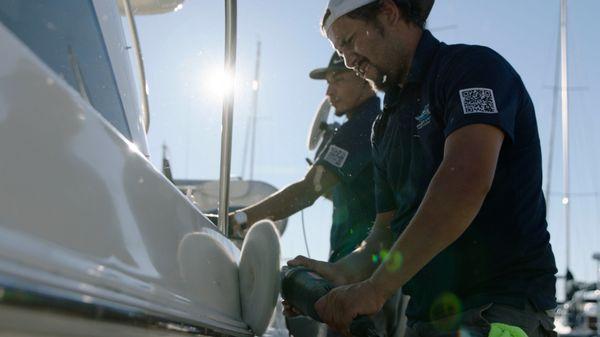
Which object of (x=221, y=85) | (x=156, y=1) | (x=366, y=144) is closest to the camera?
(x=221, y=85)

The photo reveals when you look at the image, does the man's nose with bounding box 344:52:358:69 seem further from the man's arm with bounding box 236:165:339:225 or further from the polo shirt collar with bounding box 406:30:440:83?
the man's arm with bounding box 236:165:339:225

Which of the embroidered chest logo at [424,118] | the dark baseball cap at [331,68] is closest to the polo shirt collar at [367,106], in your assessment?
the dark baseball cap at [331,68]

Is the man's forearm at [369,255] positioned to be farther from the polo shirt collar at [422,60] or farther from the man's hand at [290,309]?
the polo shirt collar at [422,60]

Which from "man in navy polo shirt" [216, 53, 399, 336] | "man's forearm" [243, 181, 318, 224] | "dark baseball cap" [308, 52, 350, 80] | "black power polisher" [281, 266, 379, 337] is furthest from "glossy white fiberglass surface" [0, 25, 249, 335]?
"dark baseball cap" [308, 52, 350, 80]

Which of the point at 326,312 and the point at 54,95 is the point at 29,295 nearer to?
the point at 54,95

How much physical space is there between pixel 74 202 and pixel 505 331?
120 cm

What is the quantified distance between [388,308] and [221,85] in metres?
1.16

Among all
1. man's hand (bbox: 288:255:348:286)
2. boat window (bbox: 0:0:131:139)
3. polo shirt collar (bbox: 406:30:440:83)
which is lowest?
man's hand (bbox: 288:255:348:286)

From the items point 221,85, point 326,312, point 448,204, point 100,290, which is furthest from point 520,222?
point 100,290

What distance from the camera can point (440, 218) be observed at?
5.71 feet

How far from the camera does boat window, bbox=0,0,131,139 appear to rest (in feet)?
4.16

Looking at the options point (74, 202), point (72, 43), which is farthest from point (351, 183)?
point (74, 202)

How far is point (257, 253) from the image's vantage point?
1.93 metres

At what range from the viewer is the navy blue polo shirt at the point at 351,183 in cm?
348
